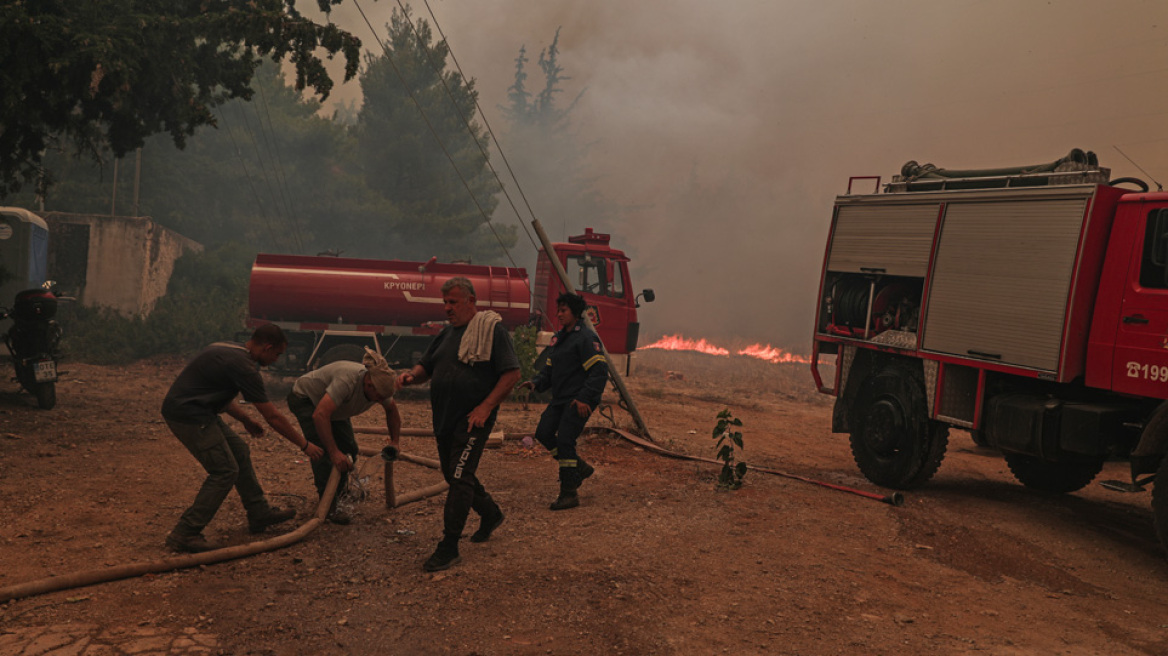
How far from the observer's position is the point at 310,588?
17.2 ft

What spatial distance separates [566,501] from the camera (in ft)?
24.5

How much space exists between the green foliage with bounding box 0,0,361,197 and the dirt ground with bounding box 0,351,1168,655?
4002 millimetres

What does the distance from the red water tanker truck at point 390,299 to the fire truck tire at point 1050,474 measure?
6.83m

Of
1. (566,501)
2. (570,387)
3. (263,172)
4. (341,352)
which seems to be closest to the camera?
(566,501)

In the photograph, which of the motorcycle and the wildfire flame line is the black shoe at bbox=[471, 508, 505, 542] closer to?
the motorcycle

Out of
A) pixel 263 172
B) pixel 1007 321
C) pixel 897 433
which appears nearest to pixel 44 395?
pixel 897 433

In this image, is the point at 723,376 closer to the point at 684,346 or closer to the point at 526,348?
the point at 684,346

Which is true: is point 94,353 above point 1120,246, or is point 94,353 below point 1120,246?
below

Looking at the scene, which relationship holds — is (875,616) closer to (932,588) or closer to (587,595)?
(932,588)

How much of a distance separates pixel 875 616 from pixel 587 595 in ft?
5.87

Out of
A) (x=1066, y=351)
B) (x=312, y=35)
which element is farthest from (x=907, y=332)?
(x=312, y=35)

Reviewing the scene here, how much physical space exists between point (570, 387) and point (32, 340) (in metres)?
7.91

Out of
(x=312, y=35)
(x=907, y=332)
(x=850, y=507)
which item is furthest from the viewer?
(x=312, y=35)

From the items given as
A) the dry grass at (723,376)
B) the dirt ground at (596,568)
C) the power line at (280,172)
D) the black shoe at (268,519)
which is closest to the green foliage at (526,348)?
the dry grass at (723,376)
